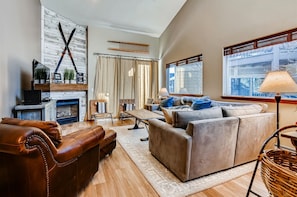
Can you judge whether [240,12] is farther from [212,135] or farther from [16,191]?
[16,191]

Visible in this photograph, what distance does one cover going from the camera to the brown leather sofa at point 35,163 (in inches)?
45.8

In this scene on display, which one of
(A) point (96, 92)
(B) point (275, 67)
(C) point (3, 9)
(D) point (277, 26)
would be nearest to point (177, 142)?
(B) point (275, 67)

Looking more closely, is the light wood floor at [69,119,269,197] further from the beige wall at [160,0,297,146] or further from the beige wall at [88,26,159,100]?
the beige wall at [88,26,159,100]

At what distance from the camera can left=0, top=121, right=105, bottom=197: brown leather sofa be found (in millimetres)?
1162

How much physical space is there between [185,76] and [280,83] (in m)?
3.65

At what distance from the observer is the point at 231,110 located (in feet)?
8.19

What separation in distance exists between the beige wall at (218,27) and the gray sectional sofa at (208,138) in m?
0.97

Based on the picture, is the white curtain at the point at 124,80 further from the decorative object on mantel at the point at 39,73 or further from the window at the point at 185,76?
the decorative object on mantel at the point at 39,73

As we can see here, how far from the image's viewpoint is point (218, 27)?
14.3ft

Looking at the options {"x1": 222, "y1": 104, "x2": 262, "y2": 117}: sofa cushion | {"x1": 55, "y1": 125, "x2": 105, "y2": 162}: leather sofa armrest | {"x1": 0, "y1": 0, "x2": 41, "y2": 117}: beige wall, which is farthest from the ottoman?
{"x1": 222, "y1": 104, "x2": 262, "y2": 117}: sofa cushion

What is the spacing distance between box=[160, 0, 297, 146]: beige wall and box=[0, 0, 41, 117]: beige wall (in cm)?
421

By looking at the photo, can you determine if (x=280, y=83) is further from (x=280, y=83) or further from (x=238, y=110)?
(x=238, y=110)

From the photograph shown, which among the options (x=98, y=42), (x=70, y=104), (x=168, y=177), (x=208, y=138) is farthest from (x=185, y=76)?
(x=168, y=177)

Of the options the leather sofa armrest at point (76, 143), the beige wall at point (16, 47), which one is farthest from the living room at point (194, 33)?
the leather sofa armrest at point (76, 143)
